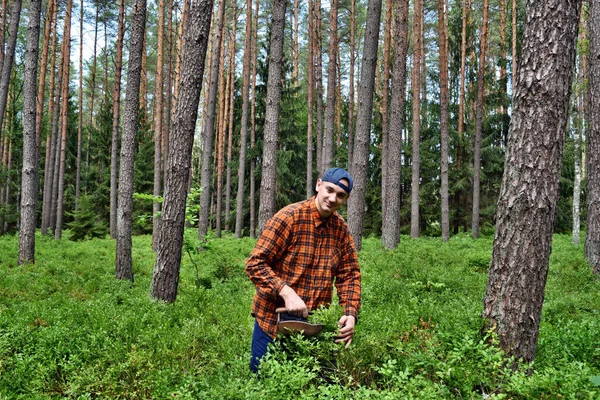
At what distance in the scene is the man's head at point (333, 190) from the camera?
2930mm

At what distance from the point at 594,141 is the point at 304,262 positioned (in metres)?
8.96

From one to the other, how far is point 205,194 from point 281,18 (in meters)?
8.37

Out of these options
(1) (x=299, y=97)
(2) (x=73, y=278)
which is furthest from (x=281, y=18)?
(1) (x=299, y=97)

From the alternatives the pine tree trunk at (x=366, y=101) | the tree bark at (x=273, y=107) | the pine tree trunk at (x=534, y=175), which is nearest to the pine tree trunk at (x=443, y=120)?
the pine tree trunk at (x=366, y=101)

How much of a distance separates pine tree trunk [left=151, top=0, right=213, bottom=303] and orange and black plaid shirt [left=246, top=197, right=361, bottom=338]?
3727mm

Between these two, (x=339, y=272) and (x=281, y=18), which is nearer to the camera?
(x=339, y=272)

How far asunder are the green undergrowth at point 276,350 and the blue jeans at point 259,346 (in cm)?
9

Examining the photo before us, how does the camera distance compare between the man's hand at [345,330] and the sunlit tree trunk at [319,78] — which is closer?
the man's hand at [345,330]

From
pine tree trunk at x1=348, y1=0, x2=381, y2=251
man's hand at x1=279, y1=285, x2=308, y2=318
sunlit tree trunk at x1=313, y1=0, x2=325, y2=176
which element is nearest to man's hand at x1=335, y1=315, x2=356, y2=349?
man's hand at x1=279, y1=285, x2=308, y2=318

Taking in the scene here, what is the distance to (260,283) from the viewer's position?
2879 millimetres

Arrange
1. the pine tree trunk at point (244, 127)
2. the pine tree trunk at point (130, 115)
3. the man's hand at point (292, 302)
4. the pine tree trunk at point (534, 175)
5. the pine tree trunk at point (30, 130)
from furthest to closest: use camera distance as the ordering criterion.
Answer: the pine tree trunk at point (244, 127) → the pine tree trunk at point (30, 130) → the pine tree trunk at point (130, 115) → the pine tree trunk at point (534, 175) → the man's hand at point (292, 302)

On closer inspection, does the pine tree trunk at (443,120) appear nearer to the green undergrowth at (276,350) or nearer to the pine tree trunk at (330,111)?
the pine tree trunk at (330,111)

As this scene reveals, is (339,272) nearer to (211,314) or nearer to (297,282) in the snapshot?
(297,282)

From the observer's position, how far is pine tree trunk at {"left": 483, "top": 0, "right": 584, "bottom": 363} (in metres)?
3.29
